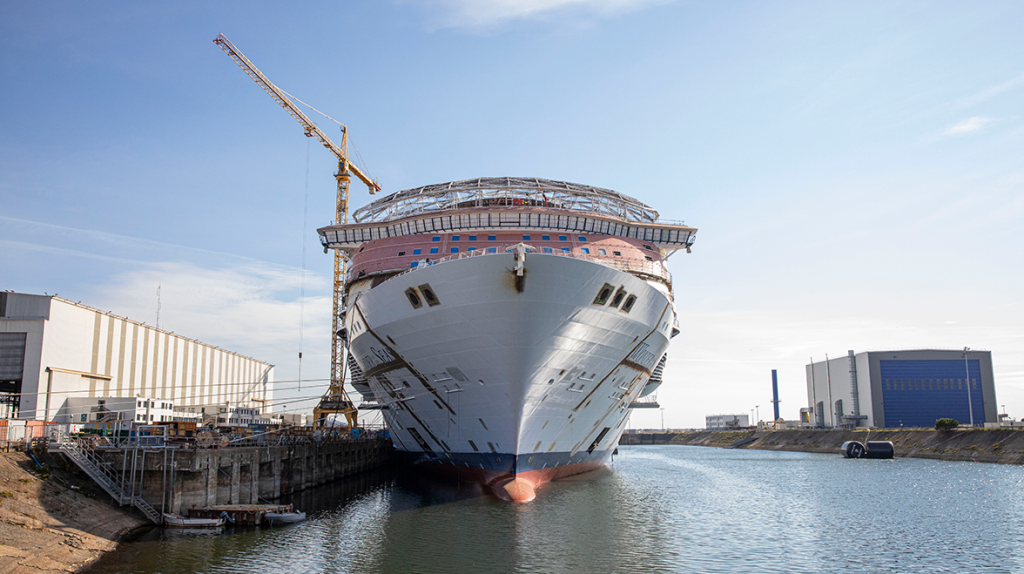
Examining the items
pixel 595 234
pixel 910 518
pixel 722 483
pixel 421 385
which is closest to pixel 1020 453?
pixel 722 483

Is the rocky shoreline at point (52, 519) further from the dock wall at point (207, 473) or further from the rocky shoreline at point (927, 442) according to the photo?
the rocky shoreline at point (927, 442)

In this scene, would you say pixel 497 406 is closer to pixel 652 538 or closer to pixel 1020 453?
pixel 652 538

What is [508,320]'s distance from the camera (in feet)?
72.2

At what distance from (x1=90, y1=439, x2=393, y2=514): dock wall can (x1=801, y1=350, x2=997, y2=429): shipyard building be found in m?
91.4

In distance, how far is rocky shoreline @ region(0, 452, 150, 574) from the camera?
587 inches

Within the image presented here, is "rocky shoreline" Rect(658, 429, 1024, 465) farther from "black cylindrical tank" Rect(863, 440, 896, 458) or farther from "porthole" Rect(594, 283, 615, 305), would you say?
"porthole" Rect(594, 283, 615, 305)

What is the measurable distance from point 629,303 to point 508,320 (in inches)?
213

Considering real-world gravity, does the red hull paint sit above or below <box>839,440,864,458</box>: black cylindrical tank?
above

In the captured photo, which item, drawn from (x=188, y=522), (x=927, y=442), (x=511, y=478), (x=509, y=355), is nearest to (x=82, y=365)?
(x=188, y=522)

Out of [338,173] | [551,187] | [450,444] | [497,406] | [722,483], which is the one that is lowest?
[722,483]

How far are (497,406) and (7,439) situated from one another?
16.2 m

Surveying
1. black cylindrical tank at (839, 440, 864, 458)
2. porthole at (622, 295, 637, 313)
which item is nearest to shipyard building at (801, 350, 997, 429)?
black cylindrical tank at (839, 440, 864, 458)

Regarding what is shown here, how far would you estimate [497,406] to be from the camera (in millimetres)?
23797

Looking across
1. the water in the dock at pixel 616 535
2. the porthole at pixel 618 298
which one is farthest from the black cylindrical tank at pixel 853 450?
the porthole at pixel 618 298
